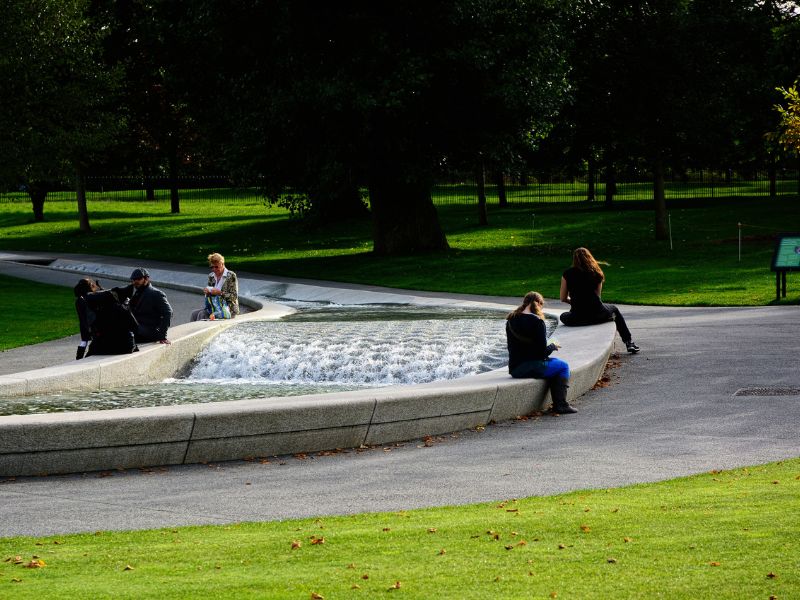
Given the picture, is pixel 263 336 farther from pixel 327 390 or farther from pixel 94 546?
pixel 94 546

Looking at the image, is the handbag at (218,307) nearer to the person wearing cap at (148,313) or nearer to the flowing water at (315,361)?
the flowing water at (315,361)

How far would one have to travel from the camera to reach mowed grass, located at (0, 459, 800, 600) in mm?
5828

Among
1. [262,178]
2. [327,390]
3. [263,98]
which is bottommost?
[327,390]

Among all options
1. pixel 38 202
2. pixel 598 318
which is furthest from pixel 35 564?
pixel 38 202

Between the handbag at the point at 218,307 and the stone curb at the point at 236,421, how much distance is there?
16.3ft

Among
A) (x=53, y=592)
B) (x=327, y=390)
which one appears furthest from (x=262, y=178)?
(x=53, y=592)

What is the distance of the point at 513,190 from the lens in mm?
75375

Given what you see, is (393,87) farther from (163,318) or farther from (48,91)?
(163,318)

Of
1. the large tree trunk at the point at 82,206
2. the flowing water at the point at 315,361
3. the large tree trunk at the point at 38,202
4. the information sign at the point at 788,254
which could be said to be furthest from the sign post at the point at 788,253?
the large tree trunk at the point at 38,202

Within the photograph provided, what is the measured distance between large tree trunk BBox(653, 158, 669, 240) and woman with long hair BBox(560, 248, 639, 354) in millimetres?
21315

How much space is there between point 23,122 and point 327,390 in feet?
76.4

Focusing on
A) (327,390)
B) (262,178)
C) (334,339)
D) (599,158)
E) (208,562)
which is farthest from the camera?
(599,158)

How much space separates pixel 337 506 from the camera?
8766 millimetres

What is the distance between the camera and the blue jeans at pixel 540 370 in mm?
13156
